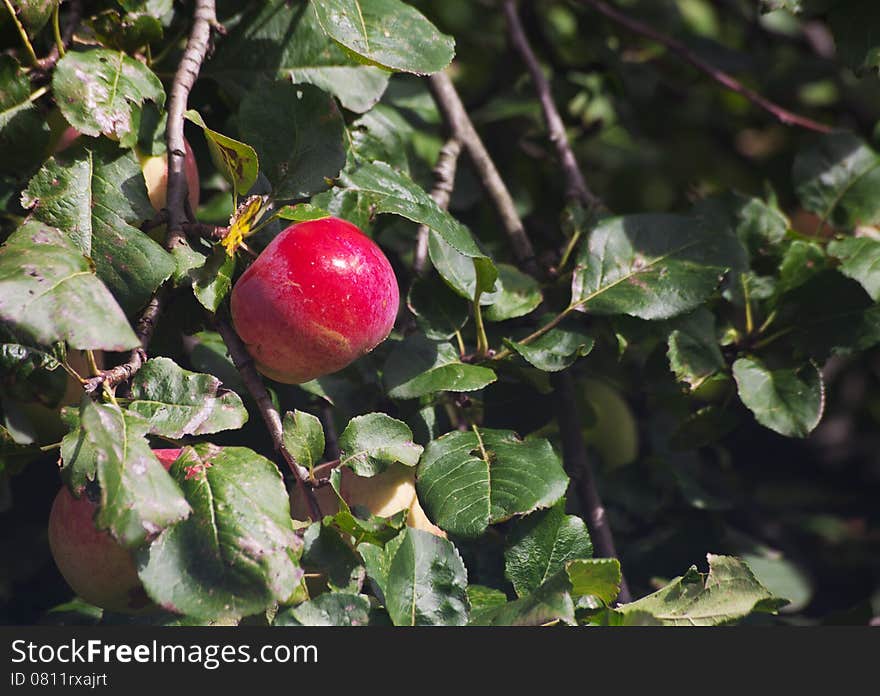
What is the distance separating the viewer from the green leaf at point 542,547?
0.79 metres

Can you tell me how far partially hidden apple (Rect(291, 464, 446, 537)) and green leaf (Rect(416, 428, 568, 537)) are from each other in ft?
0.15

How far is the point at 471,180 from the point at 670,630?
0.68 metres

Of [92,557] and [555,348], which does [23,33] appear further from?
[555,348]

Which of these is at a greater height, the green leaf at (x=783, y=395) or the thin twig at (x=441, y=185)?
the thin twig at (x=441, y=185)

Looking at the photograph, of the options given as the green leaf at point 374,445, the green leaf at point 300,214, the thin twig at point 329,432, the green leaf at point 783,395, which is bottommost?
the thin twig at point 329,432

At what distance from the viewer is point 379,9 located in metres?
0.81

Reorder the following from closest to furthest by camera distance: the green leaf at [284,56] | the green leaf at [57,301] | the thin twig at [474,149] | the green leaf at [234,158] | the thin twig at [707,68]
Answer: the green leaf at [57,301] < the green leaf at [234,158] < the green leaf at [284,56] < the thin twig at [474,149] < the thin twig at [707,68]

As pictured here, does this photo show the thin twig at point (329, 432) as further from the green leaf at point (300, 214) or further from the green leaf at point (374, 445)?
the green leaf at point (300, 214)

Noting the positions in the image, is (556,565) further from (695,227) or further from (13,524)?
(13,524)

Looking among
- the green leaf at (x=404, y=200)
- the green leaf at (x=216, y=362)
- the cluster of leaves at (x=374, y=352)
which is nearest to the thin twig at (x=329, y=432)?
the cluster of leaves at (x=374, y=352)

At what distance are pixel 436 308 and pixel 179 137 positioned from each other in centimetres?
28

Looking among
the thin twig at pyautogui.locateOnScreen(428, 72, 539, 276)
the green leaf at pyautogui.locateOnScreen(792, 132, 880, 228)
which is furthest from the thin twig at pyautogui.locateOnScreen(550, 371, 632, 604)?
the green leaf at pyautogui.locateOnScreen(792, 132, 880, 228)

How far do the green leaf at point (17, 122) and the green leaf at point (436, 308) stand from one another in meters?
0.35

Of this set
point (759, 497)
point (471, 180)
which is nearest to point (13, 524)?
point (471, 180)
